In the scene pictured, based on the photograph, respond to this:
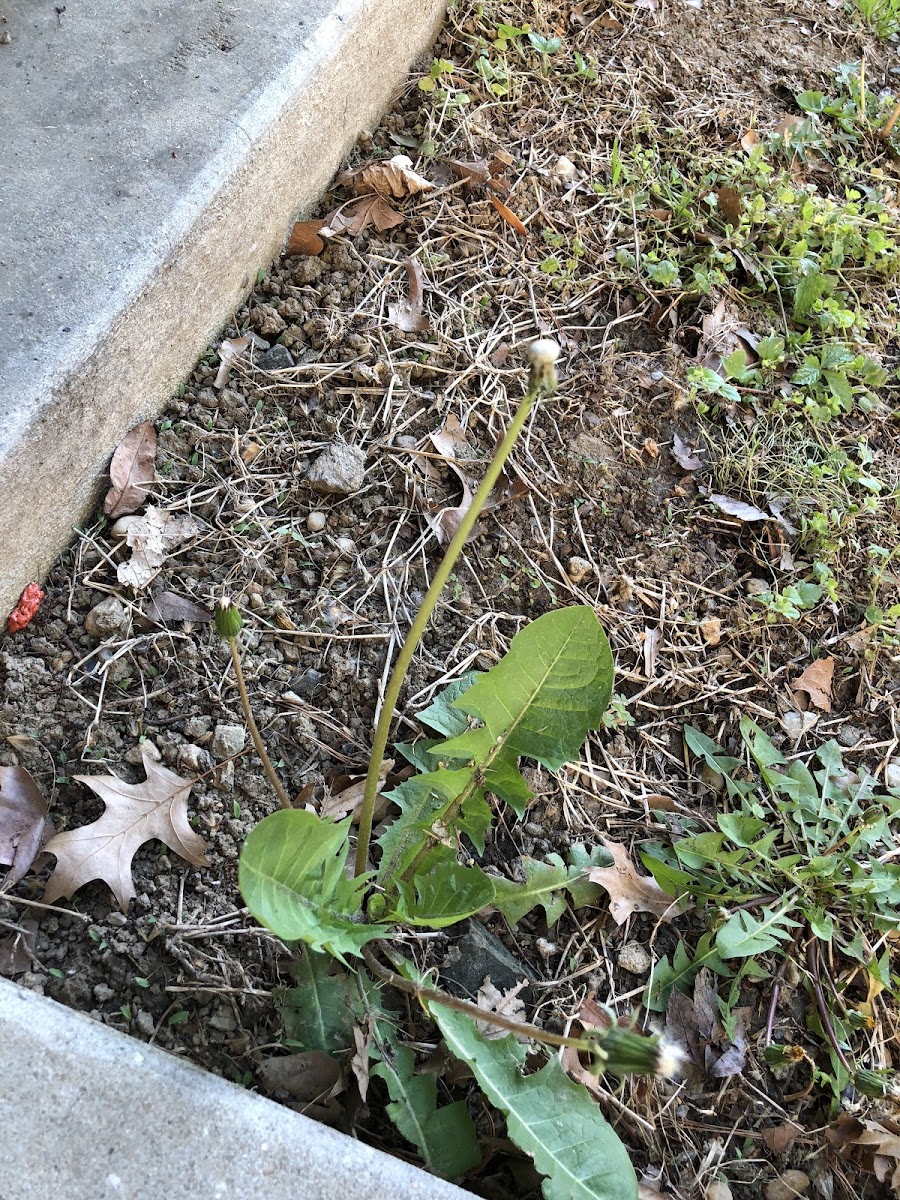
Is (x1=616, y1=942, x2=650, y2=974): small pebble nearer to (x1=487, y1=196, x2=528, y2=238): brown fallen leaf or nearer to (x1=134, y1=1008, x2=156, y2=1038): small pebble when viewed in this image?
(x1=134, y1=1008, x2=156, y2=1038): small pebble

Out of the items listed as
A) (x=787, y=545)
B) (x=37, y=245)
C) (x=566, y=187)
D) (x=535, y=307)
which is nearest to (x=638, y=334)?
(x=535, y=307)

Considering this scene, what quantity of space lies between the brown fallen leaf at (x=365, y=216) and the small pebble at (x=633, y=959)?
5.59 feet

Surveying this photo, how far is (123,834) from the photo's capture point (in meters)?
1.49

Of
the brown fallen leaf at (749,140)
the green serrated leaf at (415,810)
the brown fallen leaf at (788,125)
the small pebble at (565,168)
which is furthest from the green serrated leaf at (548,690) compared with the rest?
the brown fallen leaf at (788,125)

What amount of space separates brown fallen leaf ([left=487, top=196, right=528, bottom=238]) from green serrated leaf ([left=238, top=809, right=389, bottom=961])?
1.70m

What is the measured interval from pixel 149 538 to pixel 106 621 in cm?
19

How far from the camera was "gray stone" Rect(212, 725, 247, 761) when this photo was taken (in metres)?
1.63

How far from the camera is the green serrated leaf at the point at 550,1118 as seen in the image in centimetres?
125

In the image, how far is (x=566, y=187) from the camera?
2.52 meters

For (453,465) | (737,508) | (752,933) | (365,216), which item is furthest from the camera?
(365,216)

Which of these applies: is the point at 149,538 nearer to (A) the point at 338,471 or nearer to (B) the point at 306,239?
(A) the point at 338,471

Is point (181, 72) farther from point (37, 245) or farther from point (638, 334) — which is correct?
point (638, 334)

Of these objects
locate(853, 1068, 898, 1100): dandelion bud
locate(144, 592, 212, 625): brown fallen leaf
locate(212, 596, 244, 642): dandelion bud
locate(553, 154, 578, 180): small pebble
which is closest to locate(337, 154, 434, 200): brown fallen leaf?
locate(553, 154, 578, 180): small pebble

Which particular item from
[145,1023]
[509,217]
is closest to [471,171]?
[509,217]
